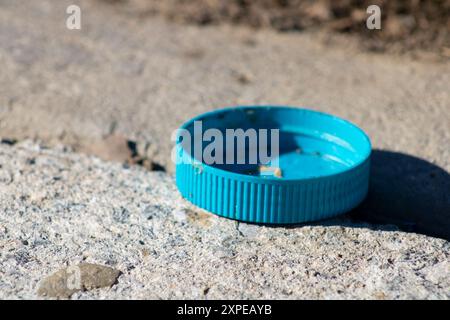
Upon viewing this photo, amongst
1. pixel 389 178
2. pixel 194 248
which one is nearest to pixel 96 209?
pixel 194 248

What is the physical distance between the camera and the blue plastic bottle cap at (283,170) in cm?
190

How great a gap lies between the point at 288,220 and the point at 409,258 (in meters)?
0.30

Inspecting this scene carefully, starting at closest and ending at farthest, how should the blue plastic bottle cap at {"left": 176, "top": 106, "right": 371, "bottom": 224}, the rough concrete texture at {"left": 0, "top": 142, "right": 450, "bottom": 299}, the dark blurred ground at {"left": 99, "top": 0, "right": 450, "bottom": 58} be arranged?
the rough concrete texture at {"left": 0, "top": 142, "right": 450, "bottom": 299}, the blue plastic bottle cap at {"left": 176, "top": 106, "right": 371, "bottom": 224}, the dark blurred ground at {"left": 99, "top": 0, "right": 450, "bottom": 58}

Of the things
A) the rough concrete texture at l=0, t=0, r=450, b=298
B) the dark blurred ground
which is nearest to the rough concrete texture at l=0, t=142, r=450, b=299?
the rough concrete texture at l=0, t=0, r=450, b=298

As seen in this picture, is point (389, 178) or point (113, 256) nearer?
point (113, 256)

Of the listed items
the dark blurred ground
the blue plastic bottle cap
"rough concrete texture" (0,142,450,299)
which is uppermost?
the dark blurred ground

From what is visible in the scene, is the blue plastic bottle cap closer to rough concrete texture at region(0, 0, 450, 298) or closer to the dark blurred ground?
rough concrete texture at region(0, 0, 450, 298)

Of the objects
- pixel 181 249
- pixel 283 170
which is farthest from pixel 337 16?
pixel 181 249

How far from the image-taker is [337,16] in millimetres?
3176

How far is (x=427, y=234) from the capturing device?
79.4 inches

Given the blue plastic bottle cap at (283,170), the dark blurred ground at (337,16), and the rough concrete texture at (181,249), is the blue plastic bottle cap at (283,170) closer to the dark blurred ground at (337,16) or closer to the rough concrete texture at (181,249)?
the rough concrete texture at (181,249)

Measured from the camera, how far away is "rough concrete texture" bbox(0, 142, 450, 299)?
5.60 ft
